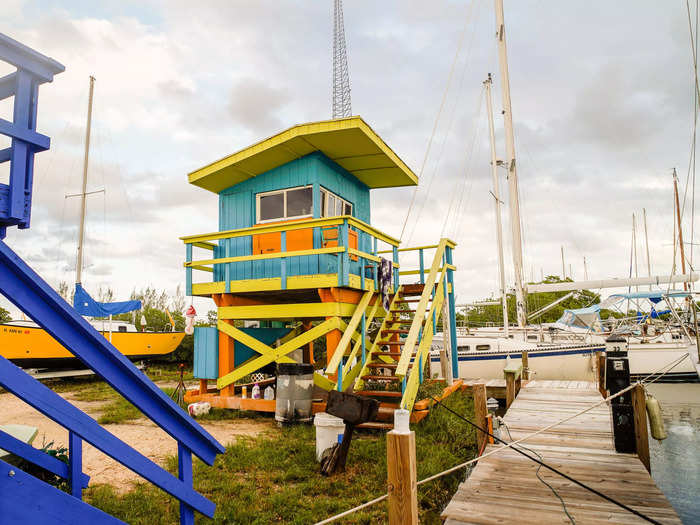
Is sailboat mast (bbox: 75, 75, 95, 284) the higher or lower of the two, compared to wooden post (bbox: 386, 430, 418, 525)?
higher

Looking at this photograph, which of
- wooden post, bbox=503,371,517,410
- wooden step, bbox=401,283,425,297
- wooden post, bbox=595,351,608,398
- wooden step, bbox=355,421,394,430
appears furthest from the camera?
wooden post, bbox=595,351,608,398

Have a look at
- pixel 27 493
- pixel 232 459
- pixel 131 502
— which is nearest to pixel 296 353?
pixel 232 459

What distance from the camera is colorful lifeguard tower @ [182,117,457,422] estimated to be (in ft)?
29.3

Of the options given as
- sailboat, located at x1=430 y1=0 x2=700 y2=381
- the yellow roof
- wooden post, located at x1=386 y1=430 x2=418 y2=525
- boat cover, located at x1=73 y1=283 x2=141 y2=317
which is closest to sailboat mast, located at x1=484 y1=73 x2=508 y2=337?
sailboat, located at x1=430 y1=0 x2=700 y2=381

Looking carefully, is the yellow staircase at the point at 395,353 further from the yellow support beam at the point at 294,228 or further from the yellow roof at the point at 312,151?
the yellow roof at the point at 312,151

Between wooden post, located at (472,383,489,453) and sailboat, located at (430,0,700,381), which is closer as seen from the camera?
wooden post, located at (472,383,489,453)

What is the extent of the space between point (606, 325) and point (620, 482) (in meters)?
29.4

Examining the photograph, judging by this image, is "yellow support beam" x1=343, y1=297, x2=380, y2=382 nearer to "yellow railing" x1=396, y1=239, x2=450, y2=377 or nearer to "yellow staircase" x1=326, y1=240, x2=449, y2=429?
"yellow staircase" x1=326, y1=240, x2=449, y2=429

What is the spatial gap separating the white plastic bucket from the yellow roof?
6110 mm

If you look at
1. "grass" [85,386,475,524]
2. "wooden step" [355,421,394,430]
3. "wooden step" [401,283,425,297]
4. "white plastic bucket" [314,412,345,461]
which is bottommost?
"grass" [85,386,475,524]

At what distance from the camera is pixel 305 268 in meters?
10.4

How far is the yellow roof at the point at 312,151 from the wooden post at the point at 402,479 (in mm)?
7719

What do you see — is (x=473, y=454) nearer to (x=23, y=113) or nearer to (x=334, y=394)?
(x=334, y=394)

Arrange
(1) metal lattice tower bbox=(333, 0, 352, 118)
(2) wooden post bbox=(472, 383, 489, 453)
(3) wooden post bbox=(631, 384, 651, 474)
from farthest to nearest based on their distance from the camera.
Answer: (1) metal lattice tower bbox=(333, 0, 352, 118) → (2) wooden post bbox=(472, 383, 489, 453) → (3) wooden post bbox=(631, 384, 651, 474)
